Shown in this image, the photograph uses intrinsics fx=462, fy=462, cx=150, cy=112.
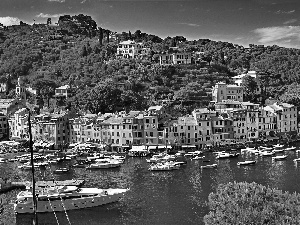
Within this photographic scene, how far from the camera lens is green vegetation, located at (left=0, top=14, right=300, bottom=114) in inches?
2062

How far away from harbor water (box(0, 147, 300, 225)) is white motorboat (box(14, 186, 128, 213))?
0.36 m

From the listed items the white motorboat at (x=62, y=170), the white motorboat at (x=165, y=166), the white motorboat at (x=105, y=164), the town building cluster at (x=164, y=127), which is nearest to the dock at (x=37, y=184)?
the white motorboat at (x=62, y=170)

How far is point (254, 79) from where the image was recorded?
60.9 meters

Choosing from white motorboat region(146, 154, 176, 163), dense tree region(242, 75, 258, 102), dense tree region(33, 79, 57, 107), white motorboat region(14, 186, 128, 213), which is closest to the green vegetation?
dense tree region(33, 79, 57, 107)

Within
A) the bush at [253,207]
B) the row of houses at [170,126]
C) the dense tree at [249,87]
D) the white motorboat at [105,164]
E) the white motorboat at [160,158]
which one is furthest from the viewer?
the dense tree at [249,87]

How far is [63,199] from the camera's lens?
23922mm

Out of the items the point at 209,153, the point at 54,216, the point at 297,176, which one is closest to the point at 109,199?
the point at 54,216

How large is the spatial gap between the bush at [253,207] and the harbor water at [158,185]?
24.5ft

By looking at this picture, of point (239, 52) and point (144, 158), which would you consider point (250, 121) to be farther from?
point (239, 52)

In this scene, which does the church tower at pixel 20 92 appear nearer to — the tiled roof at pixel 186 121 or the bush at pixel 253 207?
the tiled roof at pixel 186 121

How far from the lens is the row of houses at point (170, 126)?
140 feet

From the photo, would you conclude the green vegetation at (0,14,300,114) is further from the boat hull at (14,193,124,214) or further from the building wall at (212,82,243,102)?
the boat hull at (14,193,124,214)

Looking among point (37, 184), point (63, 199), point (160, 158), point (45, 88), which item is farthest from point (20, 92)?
point (63, 199)

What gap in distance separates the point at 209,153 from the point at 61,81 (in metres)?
30.7
